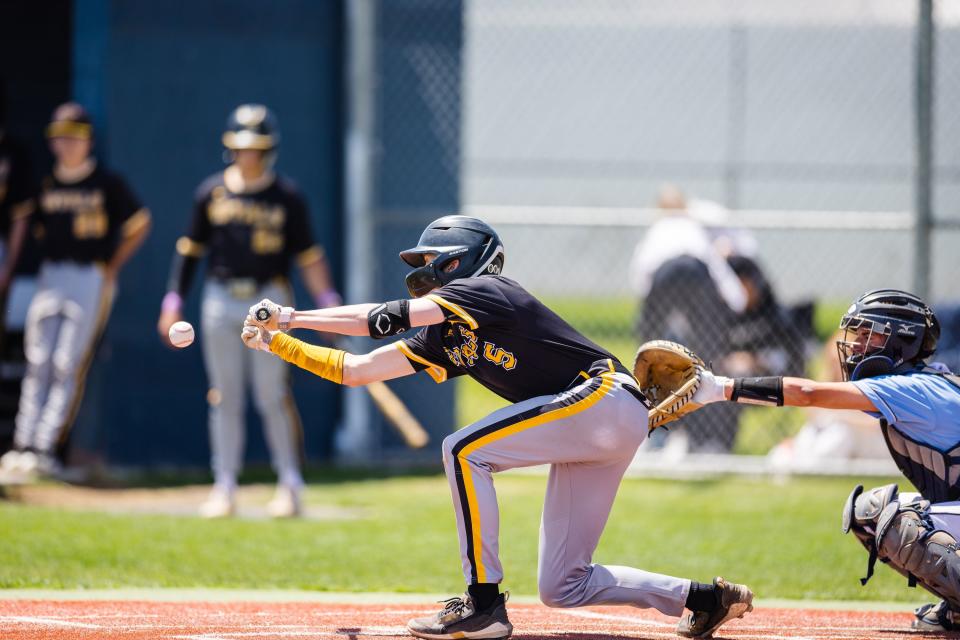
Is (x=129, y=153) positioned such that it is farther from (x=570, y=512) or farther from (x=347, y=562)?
(x=570, y=512)

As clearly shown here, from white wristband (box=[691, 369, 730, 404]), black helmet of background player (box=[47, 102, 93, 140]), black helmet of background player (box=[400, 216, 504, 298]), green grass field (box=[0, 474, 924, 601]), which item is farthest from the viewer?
black helmet of background player (box=[47, 102, 93, 140])

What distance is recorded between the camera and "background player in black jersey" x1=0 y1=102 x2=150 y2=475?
9.19m

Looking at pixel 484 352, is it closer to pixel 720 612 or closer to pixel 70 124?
pixel 720 612

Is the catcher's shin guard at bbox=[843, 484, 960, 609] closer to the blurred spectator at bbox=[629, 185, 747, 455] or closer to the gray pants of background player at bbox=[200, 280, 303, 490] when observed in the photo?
the gray pants of background player at bbox=[200, 280, 303, 490]

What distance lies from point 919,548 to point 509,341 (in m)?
1.62

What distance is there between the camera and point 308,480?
9.70 m

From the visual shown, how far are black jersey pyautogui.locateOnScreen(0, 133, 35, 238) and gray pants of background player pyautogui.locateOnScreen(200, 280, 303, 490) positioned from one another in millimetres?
2087

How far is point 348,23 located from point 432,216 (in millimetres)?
1596

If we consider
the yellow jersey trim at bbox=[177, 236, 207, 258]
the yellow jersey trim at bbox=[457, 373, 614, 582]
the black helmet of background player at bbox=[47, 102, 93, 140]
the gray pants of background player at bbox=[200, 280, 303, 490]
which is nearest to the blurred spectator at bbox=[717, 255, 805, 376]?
the gray pants of background player at bbox=[200, 280, 303, 490]

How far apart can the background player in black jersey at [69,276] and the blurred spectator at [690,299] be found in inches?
142

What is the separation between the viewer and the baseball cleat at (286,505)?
827 centimetres

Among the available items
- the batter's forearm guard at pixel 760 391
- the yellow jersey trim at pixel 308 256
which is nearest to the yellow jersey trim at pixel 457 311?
the batter's forearm guard at pixel 760 391

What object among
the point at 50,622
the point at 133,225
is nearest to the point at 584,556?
the point at 50,622

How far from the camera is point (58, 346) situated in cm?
930
